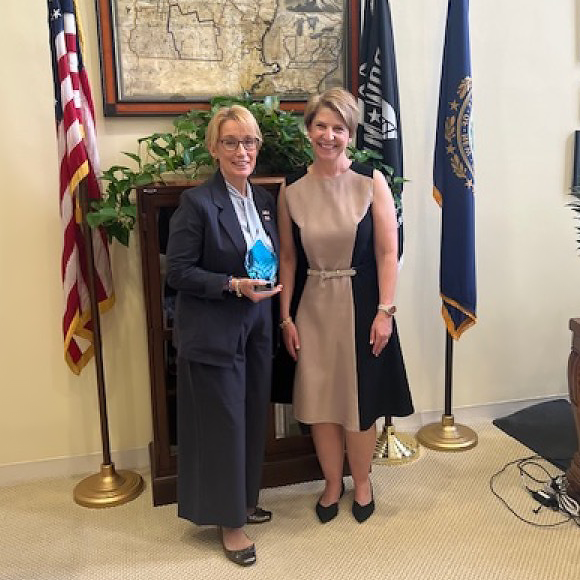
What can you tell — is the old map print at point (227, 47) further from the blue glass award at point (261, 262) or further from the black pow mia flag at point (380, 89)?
the blue glass award at point (261, 262)

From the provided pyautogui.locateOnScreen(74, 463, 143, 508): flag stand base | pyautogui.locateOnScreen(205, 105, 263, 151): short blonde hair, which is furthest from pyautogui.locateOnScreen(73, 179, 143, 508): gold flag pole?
pyautogui.locateOnScreen(205, 105, 263, 151): short blonde hair

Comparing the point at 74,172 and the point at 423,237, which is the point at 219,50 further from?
the point at 423,237

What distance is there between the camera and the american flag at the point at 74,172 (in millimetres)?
2205

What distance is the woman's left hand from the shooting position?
2205 millimetres

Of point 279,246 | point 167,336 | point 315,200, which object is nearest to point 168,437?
point 167,336

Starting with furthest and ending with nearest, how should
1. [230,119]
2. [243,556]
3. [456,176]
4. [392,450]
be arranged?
[392,450], [456,176], [243,556], [230,119]

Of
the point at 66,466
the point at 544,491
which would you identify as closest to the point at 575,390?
the point at 544,491

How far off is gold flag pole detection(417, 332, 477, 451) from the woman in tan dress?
74 centimetres

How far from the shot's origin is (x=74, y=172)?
2281 millimetres

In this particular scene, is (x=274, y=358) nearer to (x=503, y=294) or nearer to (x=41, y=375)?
(x=41, y=375)

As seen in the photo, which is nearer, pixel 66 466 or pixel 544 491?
pixel 544 491

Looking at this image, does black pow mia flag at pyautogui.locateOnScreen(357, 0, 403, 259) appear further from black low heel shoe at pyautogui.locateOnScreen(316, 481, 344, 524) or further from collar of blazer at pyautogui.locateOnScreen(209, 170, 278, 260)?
black low heel shoe at pyautogui.locateOnScreen(316, 481, 344, 524)

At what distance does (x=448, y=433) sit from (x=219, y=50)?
196 cm

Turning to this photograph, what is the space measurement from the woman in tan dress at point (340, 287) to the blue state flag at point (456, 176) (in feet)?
2.03
